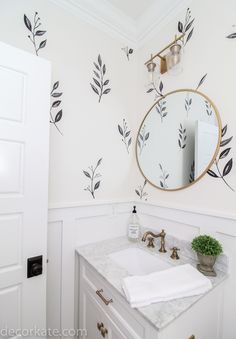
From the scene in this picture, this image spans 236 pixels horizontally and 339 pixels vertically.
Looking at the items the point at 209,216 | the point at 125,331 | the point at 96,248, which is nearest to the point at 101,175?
the point at 96,248

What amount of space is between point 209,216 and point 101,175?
2.66ft

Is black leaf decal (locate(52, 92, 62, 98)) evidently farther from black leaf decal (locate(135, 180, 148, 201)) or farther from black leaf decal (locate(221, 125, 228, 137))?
black leaf decal (locate(221, 125, 228, 137))

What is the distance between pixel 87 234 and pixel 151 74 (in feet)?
4.47

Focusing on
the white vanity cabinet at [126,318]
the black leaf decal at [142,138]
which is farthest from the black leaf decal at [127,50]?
the white vanity cabinet at [126,318]

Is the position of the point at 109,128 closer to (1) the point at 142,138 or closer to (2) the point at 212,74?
(1) the point at 142,138

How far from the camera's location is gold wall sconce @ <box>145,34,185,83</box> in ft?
3.96

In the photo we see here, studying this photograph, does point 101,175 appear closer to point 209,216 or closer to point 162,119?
point 162,119

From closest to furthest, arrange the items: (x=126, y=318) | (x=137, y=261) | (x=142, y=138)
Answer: (x=126, y=318) < (x=137, y=261) < (x=142, y=138)

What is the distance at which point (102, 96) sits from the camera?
4.68 feet

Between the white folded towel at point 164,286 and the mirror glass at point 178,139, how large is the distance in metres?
0.55

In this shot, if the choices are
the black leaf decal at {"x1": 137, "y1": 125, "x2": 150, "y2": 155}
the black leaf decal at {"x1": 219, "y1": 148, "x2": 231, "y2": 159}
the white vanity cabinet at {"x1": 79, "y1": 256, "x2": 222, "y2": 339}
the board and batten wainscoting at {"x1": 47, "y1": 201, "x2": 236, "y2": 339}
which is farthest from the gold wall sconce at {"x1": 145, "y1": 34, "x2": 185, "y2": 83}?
the white vanity cabinet at {"x1": 79, "y1": 256, "x2": 222, "y2": 339}

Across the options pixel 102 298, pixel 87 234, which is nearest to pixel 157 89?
pixel 87 234

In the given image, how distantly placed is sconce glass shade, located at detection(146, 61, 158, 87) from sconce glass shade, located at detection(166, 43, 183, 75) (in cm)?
12

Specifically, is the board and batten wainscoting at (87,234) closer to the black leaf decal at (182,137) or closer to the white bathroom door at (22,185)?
the white bathroom door at (22,185)
